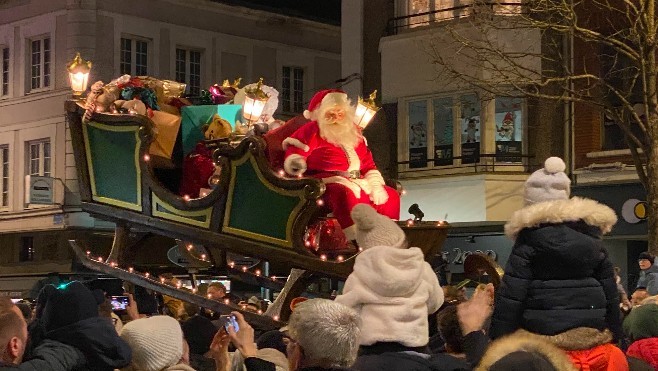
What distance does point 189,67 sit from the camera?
111 ft

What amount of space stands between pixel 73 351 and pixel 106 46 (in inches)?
1078

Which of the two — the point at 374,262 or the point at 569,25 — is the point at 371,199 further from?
the point at 569,25

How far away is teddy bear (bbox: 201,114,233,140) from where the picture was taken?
12.8 meters

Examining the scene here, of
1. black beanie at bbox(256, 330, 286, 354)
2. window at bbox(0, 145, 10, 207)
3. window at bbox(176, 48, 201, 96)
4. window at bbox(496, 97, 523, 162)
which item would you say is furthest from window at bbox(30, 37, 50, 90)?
black beanie at bbox(256, 330, 286, 354)

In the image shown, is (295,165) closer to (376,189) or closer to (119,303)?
(376,189)

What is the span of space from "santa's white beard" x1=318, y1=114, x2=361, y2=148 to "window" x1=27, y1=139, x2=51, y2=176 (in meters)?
21.5

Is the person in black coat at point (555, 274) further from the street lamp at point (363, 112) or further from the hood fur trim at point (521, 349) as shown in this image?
the street lamp at point (363, 112)

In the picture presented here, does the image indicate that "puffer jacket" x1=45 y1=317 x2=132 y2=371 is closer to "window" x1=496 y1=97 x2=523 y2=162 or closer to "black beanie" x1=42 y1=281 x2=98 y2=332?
"black beanie" x1=42 y1=281 x2=98 y2=332

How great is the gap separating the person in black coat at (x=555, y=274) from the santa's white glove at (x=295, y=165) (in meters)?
5.03

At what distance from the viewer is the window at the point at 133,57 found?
1275 inches

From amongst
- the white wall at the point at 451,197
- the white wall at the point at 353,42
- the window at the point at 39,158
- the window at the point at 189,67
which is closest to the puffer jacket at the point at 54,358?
the white wall at the point at 451,197

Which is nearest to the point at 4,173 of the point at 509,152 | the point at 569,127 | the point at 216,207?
the point at 509,152

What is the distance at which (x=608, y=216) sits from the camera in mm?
6410

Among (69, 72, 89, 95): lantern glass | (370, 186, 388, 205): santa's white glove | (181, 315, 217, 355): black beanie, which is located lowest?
(181, 315, 217, 355): black beanie
